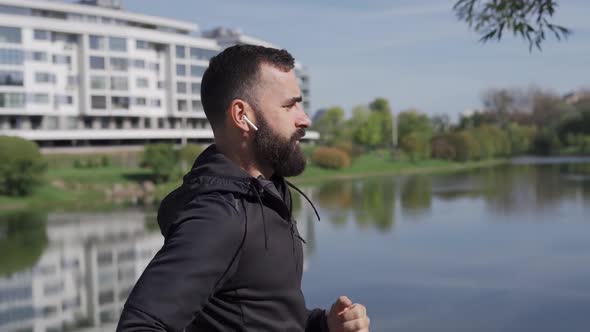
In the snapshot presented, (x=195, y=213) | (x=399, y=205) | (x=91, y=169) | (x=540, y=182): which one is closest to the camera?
(x=195, y=213)

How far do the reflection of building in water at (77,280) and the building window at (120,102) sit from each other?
2536cm

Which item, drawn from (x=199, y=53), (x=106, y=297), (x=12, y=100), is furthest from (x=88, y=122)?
(x=106, y=297)

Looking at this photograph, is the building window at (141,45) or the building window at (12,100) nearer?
the building window at (12,100)

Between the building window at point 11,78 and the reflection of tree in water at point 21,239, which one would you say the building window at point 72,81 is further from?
the reflection of tree in water at point 21,239

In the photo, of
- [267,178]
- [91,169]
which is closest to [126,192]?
[91,169]

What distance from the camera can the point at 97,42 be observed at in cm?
3781

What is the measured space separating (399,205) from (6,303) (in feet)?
37.3

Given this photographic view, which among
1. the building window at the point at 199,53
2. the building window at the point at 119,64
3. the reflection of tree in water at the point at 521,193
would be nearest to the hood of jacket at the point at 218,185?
the reflection of tree in water at the point at 521,193

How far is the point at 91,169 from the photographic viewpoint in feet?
96.3

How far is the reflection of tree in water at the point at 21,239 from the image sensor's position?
10.5 meters

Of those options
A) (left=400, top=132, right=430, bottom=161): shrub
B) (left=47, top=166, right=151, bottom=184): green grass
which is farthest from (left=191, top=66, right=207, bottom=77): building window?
(left=47, top=166, right=151, bottom=184): green grass

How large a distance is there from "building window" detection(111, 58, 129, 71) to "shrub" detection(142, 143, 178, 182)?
13554mm

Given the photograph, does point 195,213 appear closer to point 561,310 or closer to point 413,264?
point 561,310

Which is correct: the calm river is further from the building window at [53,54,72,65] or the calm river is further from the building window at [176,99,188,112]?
the building window at [176,99,188,112]
